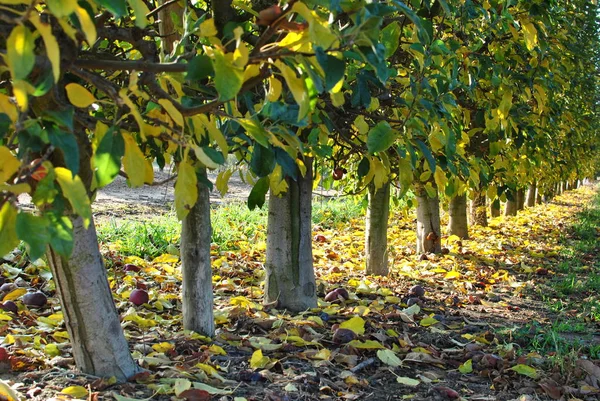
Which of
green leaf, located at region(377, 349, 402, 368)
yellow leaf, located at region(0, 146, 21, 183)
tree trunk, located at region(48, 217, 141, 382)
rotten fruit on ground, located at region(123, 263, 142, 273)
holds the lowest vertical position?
green leaf, located at region(377, 349, 402, 368)

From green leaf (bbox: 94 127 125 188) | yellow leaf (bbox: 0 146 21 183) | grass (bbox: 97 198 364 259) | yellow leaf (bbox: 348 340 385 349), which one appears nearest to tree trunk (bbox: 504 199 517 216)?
grass (bbox: 97 198 364 259)

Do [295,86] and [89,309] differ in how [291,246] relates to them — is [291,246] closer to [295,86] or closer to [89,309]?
[89,309]

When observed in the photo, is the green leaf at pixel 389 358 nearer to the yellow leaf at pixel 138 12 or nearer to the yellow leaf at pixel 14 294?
the yellow leaf at pixel 14 294

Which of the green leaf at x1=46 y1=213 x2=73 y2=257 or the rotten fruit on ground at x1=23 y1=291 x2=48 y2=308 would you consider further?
the rotten fruit on ground at x1=23 y1=291 x2=48 y2=308

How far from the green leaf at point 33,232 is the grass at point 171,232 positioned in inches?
185

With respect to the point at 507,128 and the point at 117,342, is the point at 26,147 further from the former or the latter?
the point at 507,128

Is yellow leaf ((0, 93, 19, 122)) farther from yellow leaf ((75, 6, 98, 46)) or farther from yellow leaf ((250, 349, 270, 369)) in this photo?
yellow leaf ((250, 349, 270, 369))

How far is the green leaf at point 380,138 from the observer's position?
1.72 metres

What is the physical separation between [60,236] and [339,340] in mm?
2224

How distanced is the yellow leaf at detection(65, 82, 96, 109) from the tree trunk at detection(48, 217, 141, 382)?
892mm

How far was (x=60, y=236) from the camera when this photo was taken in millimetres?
1018

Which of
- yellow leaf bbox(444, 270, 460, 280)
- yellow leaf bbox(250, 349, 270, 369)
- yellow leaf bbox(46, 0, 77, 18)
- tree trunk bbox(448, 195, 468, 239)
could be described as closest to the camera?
yellow leaf bbox(46, 0, 77, 18)

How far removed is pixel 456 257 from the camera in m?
6.55

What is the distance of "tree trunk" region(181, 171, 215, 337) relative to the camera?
109 inches
